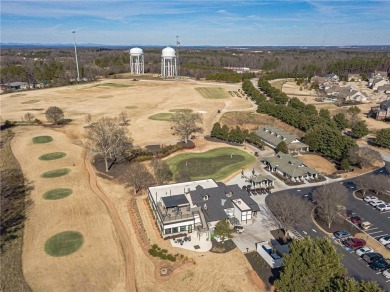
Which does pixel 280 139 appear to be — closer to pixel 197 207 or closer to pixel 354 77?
pixel 197 207

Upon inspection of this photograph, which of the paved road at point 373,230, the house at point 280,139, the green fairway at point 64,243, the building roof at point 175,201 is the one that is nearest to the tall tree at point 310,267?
the paved road at point 373,230

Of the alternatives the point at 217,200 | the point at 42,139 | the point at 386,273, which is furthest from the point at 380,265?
the point at 42,139

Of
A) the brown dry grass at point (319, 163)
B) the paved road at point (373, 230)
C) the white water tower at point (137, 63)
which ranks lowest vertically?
the paved road at point (373, 230)

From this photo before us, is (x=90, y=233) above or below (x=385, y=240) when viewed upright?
below

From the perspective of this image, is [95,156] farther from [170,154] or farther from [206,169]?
[206,169]

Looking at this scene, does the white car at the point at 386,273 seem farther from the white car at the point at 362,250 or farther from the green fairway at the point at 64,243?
the green fairway at the point at 64,243

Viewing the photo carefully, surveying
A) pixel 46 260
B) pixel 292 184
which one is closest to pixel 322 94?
pixel 292 184
